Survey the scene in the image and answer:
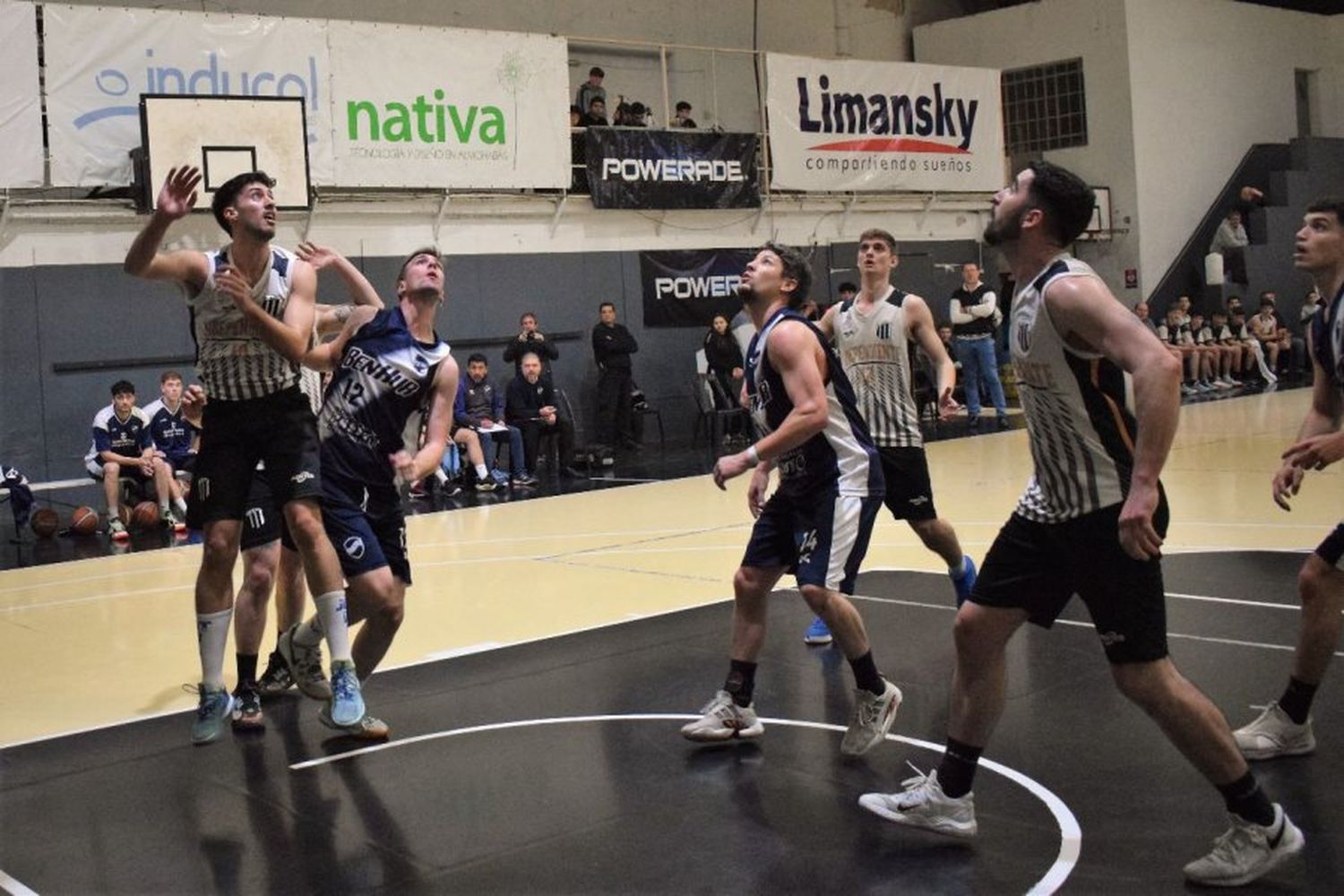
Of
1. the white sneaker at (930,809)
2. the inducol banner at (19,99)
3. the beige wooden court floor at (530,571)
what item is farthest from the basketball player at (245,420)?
the inducol banner at (19,99)

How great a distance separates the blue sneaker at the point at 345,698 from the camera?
5.54 metres

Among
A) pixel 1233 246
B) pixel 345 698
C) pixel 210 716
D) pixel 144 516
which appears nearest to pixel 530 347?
pixel 144 516

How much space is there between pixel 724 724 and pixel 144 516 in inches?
360

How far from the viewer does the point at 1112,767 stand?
483cm

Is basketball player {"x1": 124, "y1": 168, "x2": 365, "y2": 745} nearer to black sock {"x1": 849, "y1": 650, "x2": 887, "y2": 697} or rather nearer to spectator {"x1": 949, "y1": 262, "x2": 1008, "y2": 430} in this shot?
black sock {"x1": 849, "y1": 650, "x2": 887, "y2": 697}

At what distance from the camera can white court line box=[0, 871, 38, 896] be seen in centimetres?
423

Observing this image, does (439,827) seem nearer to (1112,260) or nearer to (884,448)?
(884,448)

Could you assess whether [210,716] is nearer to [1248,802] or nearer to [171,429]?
[1248,802]

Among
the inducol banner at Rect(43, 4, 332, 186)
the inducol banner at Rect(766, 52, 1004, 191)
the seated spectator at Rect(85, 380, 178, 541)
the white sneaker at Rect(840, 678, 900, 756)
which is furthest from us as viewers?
the inducol banner at Rect(766, 52, 1004, 191)

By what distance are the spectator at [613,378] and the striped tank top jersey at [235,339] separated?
12.4 m

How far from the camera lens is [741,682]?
5.45m

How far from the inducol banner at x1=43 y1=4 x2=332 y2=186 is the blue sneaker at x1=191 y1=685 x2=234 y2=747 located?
10.3 m

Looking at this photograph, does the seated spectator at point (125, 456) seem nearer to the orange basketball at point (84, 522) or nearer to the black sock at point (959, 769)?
the orange basketball at point (84, 522)

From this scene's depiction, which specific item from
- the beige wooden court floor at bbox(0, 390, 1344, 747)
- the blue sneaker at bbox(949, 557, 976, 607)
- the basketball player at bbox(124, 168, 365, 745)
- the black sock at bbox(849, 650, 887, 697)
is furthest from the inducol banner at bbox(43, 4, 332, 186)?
the black sock at bbox(849, 650, 887, 697)
